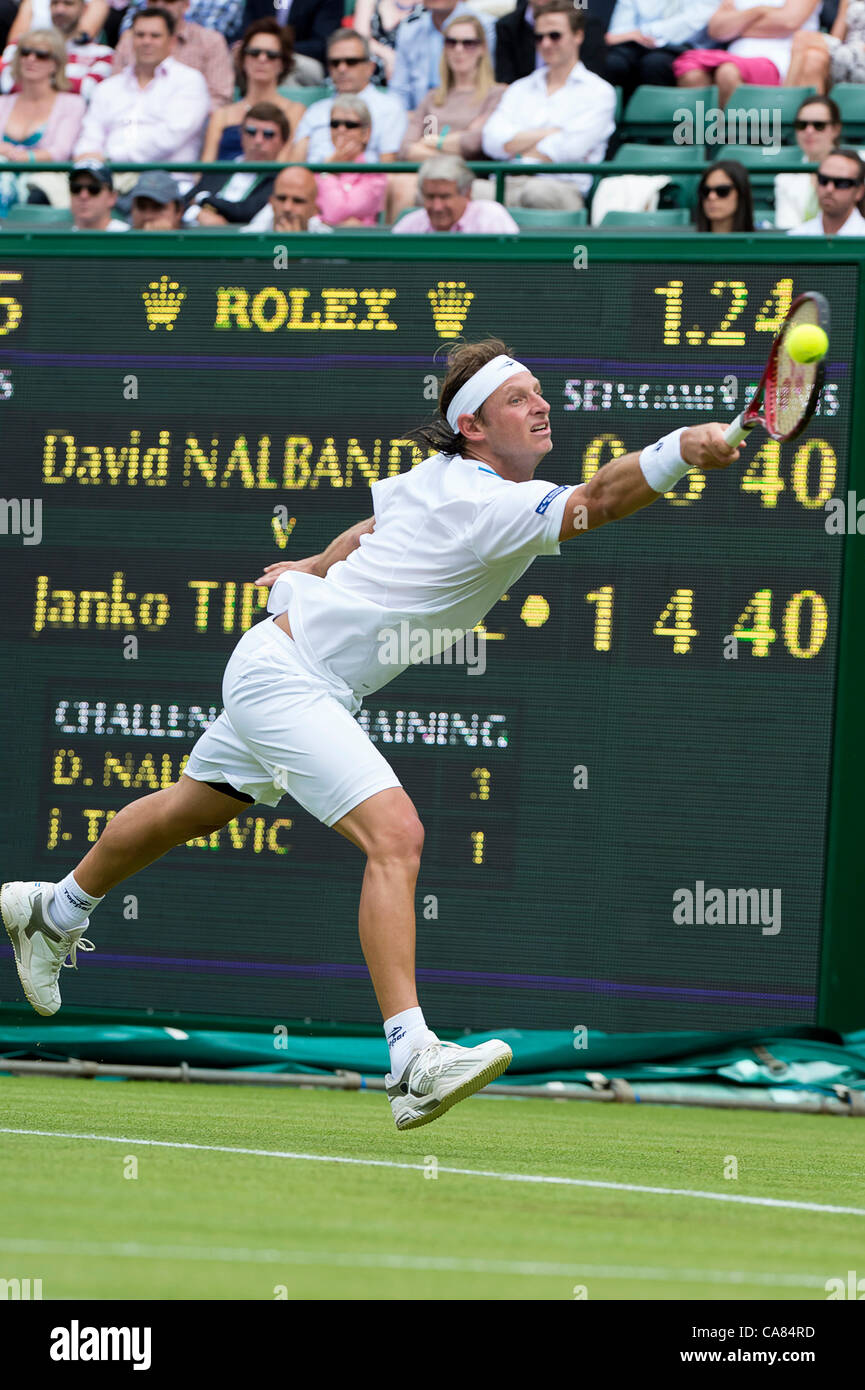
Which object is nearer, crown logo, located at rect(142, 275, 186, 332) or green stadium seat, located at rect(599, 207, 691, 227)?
crown logo, located at rect(142, 275, 186, 332)

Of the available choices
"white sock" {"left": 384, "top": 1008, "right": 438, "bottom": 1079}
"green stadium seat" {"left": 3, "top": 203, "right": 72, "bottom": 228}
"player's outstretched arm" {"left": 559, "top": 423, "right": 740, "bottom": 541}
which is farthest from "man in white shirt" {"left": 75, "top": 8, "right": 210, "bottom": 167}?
"white sock" {"left": 384, "top": 1008, "right": 438, "bottom": 1079}

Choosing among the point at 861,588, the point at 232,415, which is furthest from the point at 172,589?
the point at 861,588

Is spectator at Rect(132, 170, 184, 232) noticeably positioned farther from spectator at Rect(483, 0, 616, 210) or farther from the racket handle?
the racket handle

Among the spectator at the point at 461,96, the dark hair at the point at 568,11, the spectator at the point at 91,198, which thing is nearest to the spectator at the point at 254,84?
the spectator at the point at 461,96

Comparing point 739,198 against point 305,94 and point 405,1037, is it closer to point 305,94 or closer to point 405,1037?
point 305,94

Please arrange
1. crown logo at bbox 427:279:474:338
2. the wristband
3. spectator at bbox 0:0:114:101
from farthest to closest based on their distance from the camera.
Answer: spectator at bbox 0:0:114:101, crown logo at bbox 427:279:474:338, the wristband

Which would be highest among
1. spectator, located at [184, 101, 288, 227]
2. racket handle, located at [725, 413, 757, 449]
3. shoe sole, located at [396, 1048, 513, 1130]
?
spectator, located at [184, 101, 288, 227]

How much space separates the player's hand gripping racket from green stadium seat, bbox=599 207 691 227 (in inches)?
174

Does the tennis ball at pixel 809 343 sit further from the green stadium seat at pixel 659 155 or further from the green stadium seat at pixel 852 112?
the green stadium seat at pixel 852 112

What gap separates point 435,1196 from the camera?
4105 millimetres

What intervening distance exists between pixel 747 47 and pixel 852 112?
79 centimetres

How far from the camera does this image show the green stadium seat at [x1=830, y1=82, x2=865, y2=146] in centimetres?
1002

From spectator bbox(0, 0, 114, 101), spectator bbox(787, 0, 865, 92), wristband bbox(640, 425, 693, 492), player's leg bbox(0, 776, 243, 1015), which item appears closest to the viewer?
wristband bbox(640, 425, 693, 492)

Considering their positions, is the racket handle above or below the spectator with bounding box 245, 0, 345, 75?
below
